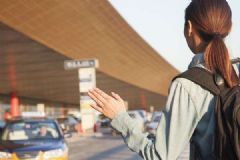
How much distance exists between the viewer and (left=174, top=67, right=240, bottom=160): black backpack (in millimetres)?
1892

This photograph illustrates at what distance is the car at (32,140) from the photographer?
1101 centimetres

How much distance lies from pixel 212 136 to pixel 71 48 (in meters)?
48.0

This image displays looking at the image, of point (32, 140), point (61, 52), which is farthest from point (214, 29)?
point (61, 52)

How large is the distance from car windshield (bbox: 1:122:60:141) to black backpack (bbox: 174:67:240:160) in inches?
407

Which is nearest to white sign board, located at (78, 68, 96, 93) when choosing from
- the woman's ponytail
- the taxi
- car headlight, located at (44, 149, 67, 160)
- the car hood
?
the taxi

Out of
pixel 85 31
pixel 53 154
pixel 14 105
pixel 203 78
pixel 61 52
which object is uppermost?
pixel 85 31

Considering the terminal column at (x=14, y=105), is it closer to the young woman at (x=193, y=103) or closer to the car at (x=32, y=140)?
the car at (x=32, y=140)

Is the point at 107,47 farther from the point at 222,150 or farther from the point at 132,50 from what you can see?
the point at 222,150

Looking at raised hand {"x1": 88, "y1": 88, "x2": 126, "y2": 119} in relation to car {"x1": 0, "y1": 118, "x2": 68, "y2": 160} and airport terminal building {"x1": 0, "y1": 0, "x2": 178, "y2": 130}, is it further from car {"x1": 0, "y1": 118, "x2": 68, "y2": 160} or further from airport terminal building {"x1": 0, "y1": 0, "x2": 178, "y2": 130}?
airport terminal building {"x1": 0, "y1": 0, "x2": 178, "y2": 130}

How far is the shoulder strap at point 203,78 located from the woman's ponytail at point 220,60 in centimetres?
3

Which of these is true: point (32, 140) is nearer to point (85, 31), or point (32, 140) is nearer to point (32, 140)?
point (32, 140)

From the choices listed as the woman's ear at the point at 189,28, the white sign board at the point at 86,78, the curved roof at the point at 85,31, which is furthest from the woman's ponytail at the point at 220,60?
the white sign board at the point at 86,78

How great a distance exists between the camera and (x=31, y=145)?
1136cm

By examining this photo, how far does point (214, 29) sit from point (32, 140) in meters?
10.1
